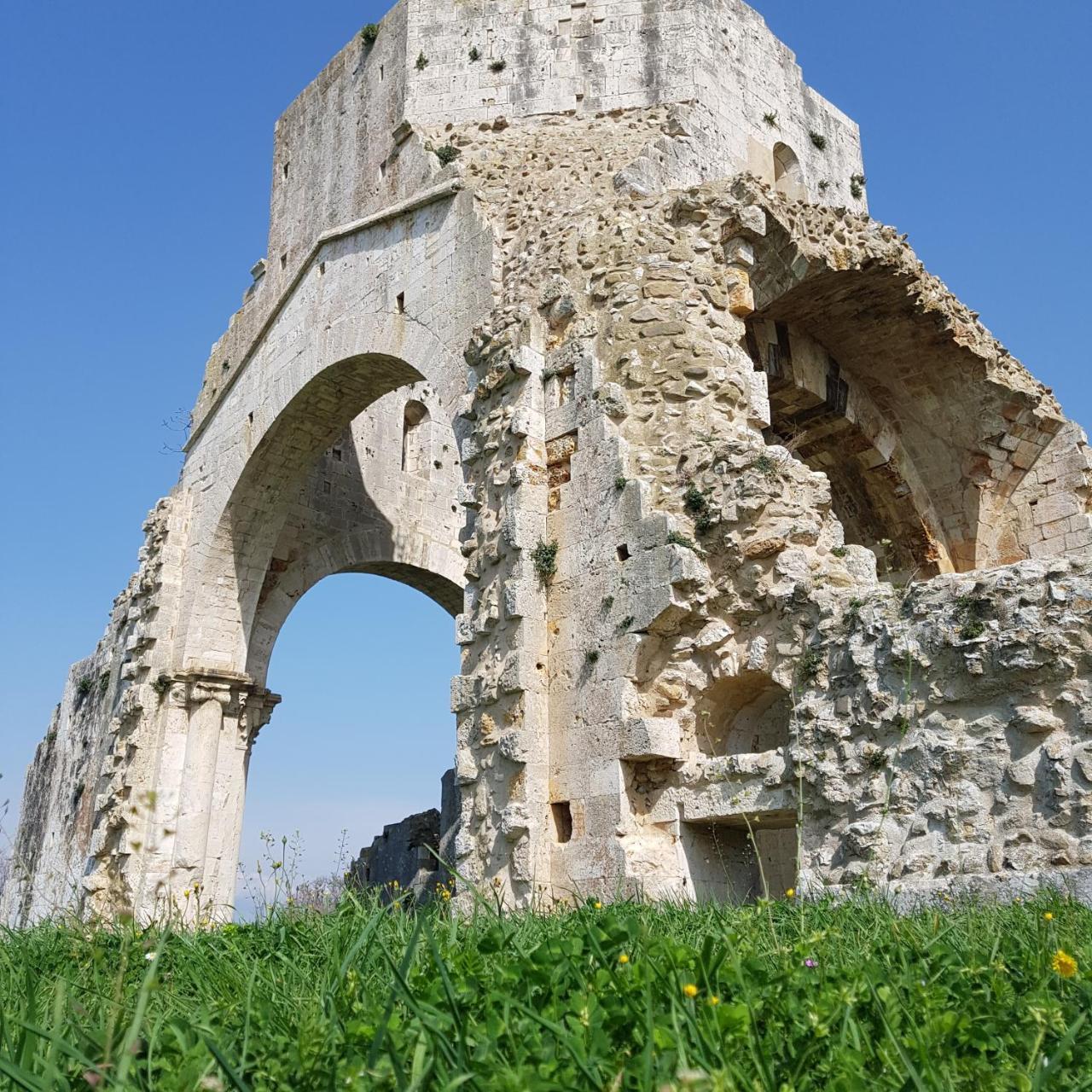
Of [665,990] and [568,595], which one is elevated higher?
[568,595]

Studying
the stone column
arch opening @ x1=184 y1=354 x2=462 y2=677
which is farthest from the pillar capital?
arch opening @ x1=184 y1=354 x2=462 y2=677

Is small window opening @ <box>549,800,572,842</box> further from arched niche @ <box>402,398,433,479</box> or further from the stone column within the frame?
arched niche @ <box>402,398,433,479</box>

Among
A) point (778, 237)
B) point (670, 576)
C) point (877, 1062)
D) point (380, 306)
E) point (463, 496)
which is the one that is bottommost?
point (877, 1062)

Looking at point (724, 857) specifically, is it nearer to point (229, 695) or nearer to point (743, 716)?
point (743, 716)

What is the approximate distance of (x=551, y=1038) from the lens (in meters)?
1.94

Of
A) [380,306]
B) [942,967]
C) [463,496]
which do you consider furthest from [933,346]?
[942,967]

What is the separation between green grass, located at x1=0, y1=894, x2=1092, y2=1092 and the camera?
1.74m

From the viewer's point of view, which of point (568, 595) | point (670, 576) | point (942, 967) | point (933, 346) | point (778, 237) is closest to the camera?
point (942, 967)

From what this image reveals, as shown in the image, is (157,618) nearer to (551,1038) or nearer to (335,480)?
(335,480)

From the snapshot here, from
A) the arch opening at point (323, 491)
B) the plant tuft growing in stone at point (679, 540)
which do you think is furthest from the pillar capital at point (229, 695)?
the plant tuft growing in stone at point (679, 540)

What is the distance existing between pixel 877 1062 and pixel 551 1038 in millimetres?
555

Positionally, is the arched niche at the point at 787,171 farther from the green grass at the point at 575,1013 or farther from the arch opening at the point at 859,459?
the green grass at the point at 575,1013

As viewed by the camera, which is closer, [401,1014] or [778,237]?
[401,1014]

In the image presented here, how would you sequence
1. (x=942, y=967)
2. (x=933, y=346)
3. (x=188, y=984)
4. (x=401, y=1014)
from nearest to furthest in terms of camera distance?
(x=401, y=1014) < (x=942, y=967) < (x=188, y=984) < (x=933, y=346)
